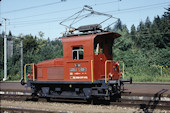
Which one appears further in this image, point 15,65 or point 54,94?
point 15,65

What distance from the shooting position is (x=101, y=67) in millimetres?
10375

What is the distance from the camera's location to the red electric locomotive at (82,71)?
382 inches

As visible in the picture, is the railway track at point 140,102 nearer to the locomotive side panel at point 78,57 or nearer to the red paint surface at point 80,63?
the red paint surface at point 80,63

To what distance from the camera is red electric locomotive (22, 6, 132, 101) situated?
970 cm

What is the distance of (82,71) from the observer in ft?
32.6

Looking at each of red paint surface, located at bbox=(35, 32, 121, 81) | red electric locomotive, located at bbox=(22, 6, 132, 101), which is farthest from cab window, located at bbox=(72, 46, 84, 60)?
red paint surface, located at bbox=(35, 32, 121, 81)

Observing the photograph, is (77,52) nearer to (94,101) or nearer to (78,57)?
(78,57)

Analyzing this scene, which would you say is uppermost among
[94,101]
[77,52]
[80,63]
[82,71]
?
[77,52]

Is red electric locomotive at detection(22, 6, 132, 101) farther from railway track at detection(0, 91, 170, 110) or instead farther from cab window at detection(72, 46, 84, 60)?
railway track at detection(0, 91, 170, 110)

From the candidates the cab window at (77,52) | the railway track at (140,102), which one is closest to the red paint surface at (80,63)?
the cab window at (77,52)

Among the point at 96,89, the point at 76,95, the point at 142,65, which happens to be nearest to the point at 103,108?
the point at 96,89

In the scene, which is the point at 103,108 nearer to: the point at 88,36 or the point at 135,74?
the point at 88,36

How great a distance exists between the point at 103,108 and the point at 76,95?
5.55ft

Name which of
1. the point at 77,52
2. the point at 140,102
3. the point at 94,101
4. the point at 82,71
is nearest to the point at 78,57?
the point at 77,52
